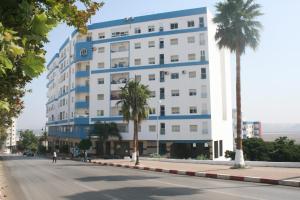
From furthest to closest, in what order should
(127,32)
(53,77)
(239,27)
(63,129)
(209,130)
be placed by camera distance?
(53,77)
(63,129)
(127,32)
(209,130)
(239,27)

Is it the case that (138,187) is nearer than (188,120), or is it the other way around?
(138,187)

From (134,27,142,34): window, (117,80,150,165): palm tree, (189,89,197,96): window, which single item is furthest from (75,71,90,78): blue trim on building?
(117,80,150,165): palm tree

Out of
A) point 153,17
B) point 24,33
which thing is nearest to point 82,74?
point 153,17

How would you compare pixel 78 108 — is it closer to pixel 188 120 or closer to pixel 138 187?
pixel 188 120

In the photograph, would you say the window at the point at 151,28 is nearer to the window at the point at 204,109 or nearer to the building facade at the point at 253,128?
the window at the point at 204,109

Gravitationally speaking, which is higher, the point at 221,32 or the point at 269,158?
the point at 221,32

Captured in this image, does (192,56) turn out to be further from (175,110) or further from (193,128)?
(193,128)

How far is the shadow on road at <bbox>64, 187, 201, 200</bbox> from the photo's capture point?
16.0 m

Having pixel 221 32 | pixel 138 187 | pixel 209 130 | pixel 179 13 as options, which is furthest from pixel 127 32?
pixel 138 187

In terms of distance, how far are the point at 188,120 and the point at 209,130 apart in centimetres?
372

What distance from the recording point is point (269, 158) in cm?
3753

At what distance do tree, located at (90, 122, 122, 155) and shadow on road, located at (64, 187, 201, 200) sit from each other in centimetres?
4861

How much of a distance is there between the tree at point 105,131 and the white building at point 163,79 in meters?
3.14

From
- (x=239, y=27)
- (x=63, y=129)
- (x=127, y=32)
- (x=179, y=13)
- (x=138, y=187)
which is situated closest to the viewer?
(x=138, y=187)
